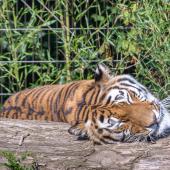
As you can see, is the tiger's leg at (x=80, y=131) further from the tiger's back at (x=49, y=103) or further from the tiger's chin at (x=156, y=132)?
the tiger's back at (x=49, y=103)

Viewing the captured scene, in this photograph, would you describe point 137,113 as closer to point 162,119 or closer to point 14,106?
point 162,119

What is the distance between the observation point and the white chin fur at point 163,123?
4.34 meters

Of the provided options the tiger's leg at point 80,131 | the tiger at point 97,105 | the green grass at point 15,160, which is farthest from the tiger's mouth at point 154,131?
the green grass at point 15,160

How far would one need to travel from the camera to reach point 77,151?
410 cm

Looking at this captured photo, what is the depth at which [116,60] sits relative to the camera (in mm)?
6418

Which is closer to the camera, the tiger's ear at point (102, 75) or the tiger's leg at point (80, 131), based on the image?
the tiger's leg at point (80, 131)

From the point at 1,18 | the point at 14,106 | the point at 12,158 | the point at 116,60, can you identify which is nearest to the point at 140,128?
the point at 12,158

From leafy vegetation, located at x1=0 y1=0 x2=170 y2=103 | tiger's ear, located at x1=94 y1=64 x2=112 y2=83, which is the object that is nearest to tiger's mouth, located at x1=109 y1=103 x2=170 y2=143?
tiger's ear, located at x1=94 y1=64 x2=112 y2=83

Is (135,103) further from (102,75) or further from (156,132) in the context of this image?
(102,75)

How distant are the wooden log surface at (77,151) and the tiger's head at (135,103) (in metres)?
0.08

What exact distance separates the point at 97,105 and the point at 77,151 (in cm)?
46

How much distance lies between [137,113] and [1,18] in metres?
2.71

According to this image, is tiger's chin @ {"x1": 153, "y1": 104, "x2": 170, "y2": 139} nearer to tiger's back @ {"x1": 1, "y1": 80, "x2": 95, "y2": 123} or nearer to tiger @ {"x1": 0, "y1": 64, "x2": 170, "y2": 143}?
tiger @ {"x1": 0, "y1": 64, "x2": 170, "y2": 143}

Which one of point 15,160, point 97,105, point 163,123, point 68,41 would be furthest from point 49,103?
point 68,41
